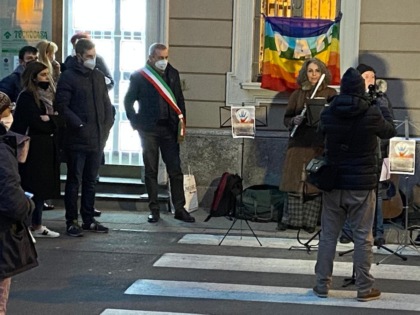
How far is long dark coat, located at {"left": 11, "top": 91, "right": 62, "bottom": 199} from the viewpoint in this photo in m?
9.73

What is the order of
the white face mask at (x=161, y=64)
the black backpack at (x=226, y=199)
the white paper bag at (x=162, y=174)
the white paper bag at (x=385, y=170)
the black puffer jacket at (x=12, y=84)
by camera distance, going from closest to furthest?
the white paper bag at (x=385, y=170)
the black backpack at (x=226, y=199)
the white face mask at (x=161, y=64)
the black puffer jacket at (x=12, y=84)
the white paper bag at (x=162, y=174)

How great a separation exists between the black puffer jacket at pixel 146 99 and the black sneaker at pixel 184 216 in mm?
1031

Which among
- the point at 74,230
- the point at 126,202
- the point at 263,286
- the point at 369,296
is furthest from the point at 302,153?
the point at 369,296

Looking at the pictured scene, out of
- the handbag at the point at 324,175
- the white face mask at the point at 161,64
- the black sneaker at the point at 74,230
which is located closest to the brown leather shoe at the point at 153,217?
the black sneaker at the point at 74,230

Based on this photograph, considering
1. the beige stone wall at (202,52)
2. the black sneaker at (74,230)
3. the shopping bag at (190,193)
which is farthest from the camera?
the beige stone wall at (202,52)

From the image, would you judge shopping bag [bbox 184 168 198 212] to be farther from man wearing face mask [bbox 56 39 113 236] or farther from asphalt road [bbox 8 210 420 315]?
man wearing face mask [bbox 56 39 113 236]

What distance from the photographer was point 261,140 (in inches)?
474

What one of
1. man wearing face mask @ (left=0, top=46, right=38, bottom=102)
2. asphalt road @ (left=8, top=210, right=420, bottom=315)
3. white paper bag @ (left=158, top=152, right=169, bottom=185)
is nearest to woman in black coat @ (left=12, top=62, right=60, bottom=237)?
asphalt road @ (left=8, top=210, right=420, bottom=315)

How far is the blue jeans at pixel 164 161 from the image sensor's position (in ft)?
36.8

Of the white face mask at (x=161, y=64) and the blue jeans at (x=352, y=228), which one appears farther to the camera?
the white face mask at (x=161, y=64)

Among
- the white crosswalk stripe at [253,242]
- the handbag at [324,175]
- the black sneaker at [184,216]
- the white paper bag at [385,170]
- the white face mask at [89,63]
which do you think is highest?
the white face mask at [89,63]

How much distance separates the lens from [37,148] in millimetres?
9781

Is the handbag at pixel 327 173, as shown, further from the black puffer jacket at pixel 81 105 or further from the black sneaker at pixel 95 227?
the black sneaker at pixel 95 227

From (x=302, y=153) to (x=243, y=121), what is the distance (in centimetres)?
102
